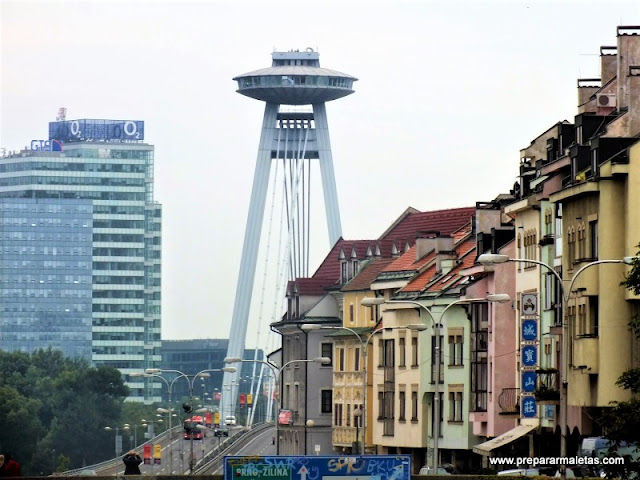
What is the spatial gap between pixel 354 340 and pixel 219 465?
50065 millimetres

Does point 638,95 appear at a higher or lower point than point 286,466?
higher

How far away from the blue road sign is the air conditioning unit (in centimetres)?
3617

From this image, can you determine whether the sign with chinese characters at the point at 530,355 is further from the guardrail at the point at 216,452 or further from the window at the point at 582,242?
the guardrail at the point at 216,452

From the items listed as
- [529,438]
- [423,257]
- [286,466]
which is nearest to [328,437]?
[423,257]

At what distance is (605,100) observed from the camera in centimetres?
8775

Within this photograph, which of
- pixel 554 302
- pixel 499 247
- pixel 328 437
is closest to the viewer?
pixel 554 302

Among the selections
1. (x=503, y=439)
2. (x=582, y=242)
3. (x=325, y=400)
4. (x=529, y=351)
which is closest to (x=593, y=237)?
(x=582, y=242)

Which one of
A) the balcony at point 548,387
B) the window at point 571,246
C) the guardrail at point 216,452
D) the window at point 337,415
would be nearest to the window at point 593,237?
the window at point 571,246

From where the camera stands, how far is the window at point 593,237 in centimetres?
7712

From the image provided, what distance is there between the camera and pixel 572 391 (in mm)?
77750

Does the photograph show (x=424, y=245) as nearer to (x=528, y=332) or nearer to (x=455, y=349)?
(x=455, y=349)

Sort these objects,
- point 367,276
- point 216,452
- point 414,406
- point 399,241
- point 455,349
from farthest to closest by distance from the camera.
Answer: point 216,452 → point 399,241 → point 367,276 → point 414,406 → point 455,349

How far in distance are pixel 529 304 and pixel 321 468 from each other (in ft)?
109

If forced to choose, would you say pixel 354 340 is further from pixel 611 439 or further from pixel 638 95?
pixel 611 439
